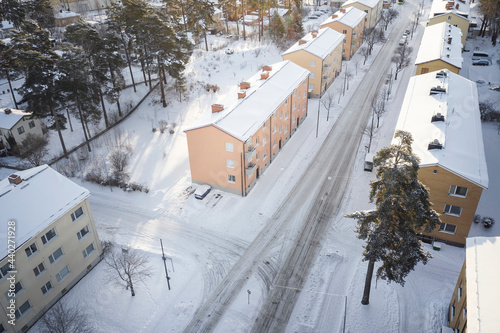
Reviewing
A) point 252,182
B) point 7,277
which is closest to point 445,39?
point 252,182

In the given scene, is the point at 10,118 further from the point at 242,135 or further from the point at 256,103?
the point at 242,135

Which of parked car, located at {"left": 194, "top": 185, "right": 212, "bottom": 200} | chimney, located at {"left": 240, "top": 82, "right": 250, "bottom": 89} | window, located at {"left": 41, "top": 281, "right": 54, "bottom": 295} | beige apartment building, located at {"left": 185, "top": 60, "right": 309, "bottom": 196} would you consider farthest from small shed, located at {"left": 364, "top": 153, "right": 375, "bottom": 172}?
window, located at {"left": 41, "top": 281, "right": 54, "bottom": 295}

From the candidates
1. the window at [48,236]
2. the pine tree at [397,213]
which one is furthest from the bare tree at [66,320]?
the pine tree at [397,213]

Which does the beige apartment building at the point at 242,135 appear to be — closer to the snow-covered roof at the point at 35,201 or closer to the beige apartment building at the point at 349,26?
the snow-covered roof at the point at 35,201

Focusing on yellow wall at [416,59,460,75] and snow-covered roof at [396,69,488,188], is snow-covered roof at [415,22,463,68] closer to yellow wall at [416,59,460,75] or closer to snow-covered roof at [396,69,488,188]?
yellow wall at [416,59,460,75]

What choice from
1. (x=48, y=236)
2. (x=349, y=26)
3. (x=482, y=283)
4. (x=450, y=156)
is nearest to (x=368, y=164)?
(x=450, y=156)
